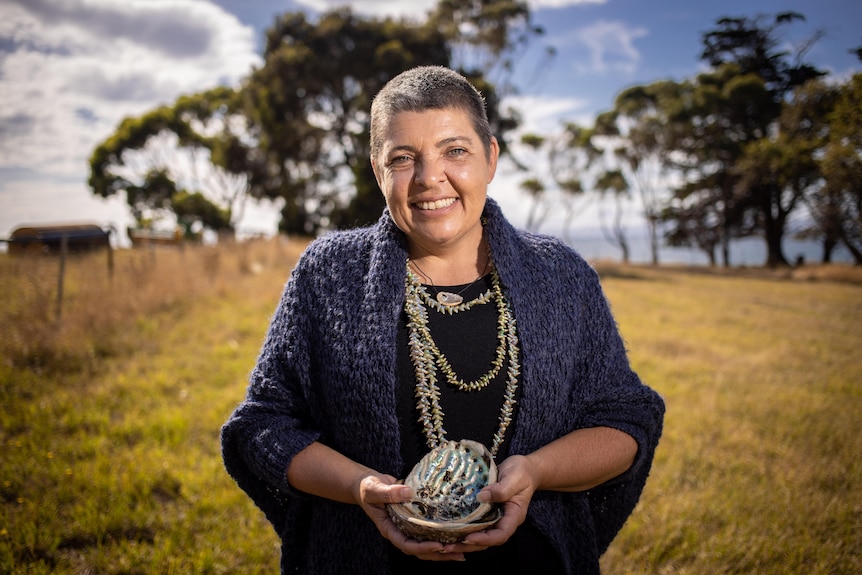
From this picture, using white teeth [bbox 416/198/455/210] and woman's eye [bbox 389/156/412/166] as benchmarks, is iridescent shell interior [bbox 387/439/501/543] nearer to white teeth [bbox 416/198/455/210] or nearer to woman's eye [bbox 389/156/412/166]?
white teeth [bbox 416/198/455/210]

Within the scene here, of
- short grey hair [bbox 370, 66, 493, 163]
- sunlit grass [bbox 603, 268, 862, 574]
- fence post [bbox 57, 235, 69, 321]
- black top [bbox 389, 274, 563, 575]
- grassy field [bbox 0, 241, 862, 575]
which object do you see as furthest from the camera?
fence post [bbox 57, 235, 69, 321]

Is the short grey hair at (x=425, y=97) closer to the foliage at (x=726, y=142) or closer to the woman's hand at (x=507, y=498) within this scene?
the woman's hand at (x=507, y=498)

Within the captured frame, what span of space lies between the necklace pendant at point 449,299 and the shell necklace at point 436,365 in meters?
0.02

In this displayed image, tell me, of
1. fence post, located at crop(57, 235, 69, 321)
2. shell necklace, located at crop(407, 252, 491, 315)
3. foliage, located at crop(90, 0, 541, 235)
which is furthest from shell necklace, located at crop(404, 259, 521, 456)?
foliage, located at crop(90, 0, 541, 235)

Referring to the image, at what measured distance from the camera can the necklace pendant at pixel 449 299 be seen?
165cm

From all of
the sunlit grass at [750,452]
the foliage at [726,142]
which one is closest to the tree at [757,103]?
the foliage at [726,142]

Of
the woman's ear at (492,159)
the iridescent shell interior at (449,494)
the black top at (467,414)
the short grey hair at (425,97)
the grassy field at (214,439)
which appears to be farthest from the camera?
the grassy field at (214,439)

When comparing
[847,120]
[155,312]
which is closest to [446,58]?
[847,120]

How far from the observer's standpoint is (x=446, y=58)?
19875 mm

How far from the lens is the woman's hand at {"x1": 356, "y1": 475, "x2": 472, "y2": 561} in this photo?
124cm

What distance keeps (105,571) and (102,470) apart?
1.15 metres

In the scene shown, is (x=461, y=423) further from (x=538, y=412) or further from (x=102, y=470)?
(x=102, y=470)

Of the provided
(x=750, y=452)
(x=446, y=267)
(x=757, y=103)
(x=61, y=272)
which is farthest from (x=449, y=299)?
(x=757, y=103)

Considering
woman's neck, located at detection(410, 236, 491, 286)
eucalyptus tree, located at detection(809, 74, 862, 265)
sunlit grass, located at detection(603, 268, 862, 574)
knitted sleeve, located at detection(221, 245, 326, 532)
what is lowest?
sunlit grass, located at detection(603, 268, 862, 574)
